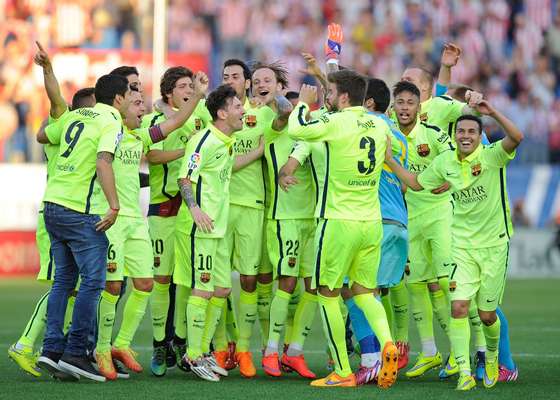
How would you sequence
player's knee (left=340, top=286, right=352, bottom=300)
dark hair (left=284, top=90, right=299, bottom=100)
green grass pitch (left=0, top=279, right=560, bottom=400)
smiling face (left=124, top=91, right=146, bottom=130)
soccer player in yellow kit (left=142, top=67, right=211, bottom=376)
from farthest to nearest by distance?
dark hair (left=284, top=90, right=299, bottom=100) < soccer player in yellow kit (left=142, top=67, right=211, bottom=376) < smiling face (left=124, top=91, right=146, bottom=130) < player's knee (left=340, top=286, right=352, bottom=300) < green grass pitch (left=0, top=279, right=560, bottom=400)

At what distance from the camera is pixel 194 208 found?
10516mm

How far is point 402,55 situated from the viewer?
2819 cm

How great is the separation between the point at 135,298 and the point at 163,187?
1.10m

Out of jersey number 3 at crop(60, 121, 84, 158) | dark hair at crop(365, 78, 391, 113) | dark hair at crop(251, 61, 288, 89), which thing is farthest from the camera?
dark hair at crop(251, 61, 288, 89)

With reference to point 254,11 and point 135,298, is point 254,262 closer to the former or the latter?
point 135,298

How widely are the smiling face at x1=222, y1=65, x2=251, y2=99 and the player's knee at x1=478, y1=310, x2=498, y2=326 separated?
2.98 metres

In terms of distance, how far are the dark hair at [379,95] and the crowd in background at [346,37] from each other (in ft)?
48.4

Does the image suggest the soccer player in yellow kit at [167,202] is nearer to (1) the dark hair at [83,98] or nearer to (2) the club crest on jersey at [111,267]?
(1) the dark hair at [83,98]

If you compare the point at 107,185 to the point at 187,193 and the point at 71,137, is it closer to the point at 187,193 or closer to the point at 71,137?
the point at 71,137

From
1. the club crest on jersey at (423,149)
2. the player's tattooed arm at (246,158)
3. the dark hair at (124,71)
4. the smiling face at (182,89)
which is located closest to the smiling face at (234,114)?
the player's tattooed arm at (246,158)

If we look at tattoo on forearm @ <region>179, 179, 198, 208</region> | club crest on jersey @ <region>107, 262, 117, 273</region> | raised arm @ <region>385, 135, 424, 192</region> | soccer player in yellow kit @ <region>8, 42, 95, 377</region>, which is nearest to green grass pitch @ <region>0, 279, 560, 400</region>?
soccer player in yellow kit @ <region>8, 42, 95, 377</region>

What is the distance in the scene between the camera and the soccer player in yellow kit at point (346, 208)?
10172 mm

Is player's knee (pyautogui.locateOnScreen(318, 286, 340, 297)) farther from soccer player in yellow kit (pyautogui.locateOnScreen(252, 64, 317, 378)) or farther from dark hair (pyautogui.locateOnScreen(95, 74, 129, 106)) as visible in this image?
dark hair (pyautogui.locateOnScreen(95, 74, 129, 106))

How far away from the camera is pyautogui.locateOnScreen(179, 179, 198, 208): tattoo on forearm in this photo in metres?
10.6
